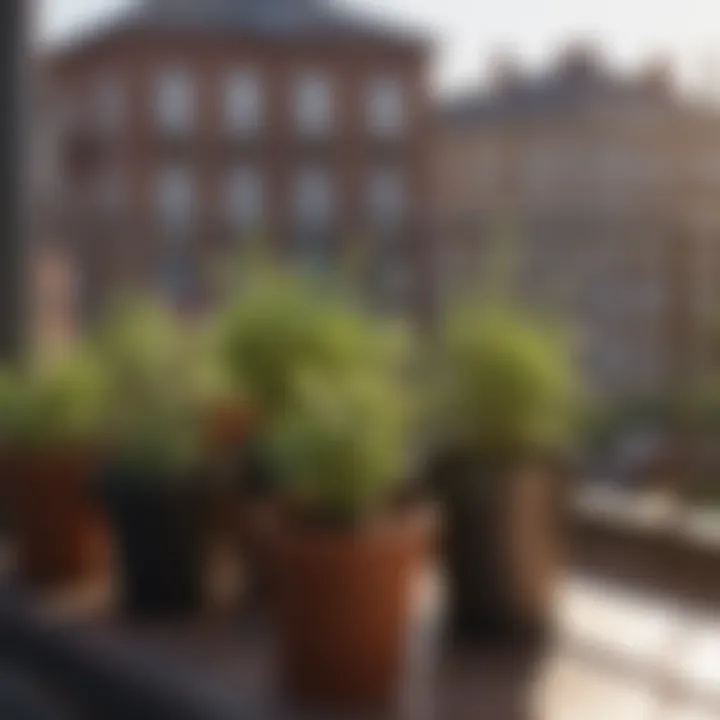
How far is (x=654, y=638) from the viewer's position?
2.66m

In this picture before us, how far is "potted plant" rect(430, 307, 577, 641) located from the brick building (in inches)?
37.4

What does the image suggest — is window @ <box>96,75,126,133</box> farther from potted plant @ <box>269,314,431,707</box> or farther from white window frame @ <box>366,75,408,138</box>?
potted plant @ <box>269,314,431,707</box>

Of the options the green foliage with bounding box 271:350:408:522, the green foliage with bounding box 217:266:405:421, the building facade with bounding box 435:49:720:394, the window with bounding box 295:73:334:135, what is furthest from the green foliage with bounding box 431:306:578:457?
the window with bounding box 295:73:334:135

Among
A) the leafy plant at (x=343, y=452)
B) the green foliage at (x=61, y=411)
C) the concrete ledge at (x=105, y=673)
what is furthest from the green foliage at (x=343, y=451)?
the green foliage at (x=61, y=411)

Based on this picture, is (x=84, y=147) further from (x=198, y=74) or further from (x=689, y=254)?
(x=689, y=254)

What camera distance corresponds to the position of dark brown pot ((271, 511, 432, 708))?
2.26m

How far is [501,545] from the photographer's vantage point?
8.46ft

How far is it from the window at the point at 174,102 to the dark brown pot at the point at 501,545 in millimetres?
1580

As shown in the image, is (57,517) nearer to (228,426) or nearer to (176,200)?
(228,426)

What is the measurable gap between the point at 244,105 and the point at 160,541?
148 centimetres

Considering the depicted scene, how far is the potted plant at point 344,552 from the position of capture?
7.46 feet

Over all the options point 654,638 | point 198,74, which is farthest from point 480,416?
point 198,74

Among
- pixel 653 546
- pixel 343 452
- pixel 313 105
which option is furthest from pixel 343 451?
pixel 313 105

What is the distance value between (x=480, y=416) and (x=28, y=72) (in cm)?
176
